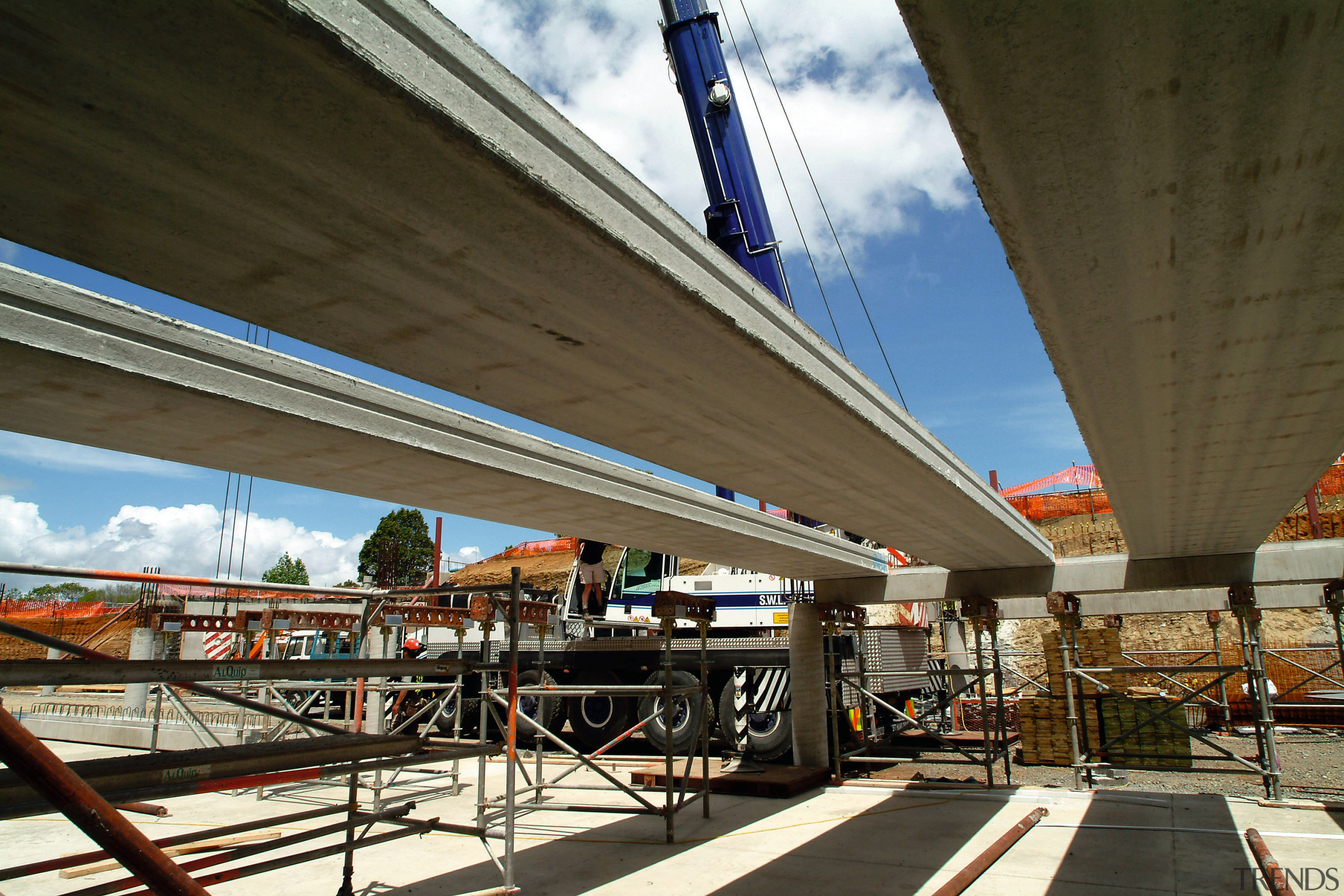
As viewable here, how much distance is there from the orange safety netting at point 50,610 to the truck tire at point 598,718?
29.3 metres

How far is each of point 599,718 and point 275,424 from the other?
36.4 feet

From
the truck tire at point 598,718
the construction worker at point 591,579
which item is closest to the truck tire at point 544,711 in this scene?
the truck tire at point 598,718

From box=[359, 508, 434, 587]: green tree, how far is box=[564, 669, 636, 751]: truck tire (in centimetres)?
5244

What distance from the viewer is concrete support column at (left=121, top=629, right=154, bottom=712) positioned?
11.8m

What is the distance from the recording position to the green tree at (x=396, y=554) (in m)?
64.6

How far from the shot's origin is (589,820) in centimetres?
869

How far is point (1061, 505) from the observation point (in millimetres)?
35844

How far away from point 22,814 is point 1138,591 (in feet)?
35.2

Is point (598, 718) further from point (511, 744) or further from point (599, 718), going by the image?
point (511, 744)

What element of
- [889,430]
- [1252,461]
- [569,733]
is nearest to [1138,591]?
[1252,461]

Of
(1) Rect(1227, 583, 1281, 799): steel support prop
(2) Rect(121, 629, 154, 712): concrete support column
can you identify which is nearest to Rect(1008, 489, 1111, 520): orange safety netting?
(1) Rect(1227, 583, 1281, 799): steel support prop

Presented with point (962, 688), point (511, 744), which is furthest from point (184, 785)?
point (962, 688)

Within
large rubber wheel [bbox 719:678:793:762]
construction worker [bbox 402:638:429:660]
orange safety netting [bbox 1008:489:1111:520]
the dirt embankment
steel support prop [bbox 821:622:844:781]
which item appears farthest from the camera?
orange safety netting [bbox 1008:489:1111:520]

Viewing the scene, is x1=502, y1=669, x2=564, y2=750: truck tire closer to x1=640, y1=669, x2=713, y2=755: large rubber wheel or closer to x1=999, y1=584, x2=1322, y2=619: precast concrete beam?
x1=640, y1=669, x2=713, y2=755: large rubber wheel
